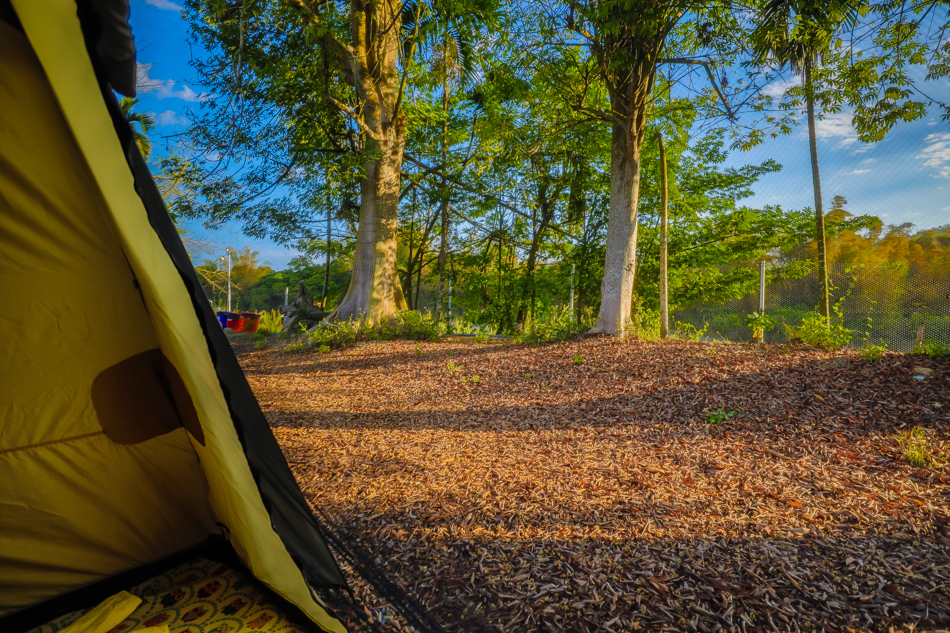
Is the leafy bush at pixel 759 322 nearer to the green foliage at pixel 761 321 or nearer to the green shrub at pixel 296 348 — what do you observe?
the green foliage at pixel 761 321

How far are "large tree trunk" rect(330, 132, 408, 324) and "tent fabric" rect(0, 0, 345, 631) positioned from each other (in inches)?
263

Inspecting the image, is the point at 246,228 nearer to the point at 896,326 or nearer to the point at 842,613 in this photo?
the point at 842,613

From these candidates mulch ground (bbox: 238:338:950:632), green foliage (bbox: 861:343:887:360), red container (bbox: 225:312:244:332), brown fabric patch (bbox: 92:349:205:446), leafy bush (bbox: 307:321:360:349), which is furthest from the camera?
red container (bbox: 225:312:244:332)

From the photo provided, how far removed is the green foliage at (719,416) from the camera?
3475 mm

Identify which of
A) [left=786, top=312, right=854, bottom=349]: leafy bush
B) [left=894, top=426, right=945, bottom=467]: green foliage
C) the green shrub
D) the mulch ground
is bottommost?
the mulch ground

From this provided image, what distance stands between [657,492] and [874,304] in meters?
10.2

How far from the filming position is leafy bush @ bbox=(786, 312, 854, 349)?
195 inches

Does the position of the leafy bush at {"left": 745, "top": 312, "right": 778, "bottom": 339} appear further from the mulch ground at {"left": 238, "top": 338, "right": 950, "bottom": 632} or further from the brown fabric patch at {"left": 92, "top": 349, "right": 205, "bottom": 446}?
the brown fabric patch at {"left": 92, "top": 349, "right": 205, "bottom": 446}

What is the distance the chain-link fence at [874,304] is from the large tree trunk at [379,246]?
5.92 meters

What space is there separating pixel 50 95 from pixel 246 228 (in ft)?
38.4

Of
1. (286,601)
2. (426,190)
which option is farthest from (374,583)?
(426,190)

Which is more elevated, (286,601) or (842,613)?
(842,613)

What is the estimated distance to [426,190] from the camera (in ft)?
39.1

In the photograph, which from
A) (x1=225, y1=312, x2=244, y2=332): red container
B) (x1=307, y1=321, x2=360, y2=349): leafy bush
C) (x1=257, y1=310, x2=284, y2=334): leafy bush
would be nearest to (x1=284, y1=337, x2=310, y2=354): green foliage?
(x1=307, y1=321, x2=360, y2=349): leafy bush
